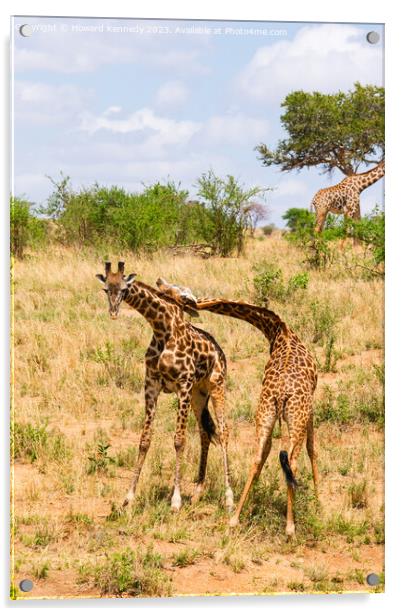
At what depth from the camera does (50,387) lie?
834 centimetres

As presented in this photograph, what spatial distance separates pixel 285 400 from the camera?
275 inches

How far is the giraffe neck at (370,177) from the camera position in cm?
798

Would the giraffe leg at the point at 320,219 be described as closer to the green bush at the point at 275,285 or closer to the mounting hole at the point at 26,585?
the green bush at the point at 275,285

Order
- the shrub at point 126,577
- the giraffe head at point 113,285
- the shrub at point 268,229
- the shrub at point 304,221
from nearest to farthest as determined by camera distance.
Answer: the shrub at point 126,577, the giraffe head at point 113,285, the shrub at point 304,221, the shrub at point 268,229

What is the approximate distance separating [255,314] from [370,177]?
6.81 feet

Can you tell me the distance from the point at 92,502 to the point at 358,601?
189 cm

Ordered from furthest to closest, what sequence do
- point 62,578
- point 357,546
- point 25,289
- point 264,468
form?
1. point 25,289
2. point 264,468
3. point 357,546
4. point 62,578

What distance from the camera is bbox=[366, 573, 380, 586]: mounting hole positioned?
6953mm

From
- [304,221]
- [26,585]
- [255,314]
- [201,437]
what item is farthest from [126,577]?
[304,221]

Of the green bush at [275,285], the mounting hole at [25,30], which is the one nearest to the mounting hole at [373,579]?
the green bush at [275,285]

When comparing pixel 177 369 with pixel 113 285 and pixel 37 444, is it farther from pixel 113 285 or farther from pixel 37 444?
pixel 37 444

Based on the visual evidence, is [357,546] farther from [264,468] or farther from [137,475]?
[137,475]

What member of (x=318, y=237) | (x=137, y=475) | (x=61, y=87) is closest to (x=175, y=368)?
(x=137, y=475)

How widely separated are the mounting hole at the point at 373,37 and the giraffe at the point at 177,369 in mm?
2267
